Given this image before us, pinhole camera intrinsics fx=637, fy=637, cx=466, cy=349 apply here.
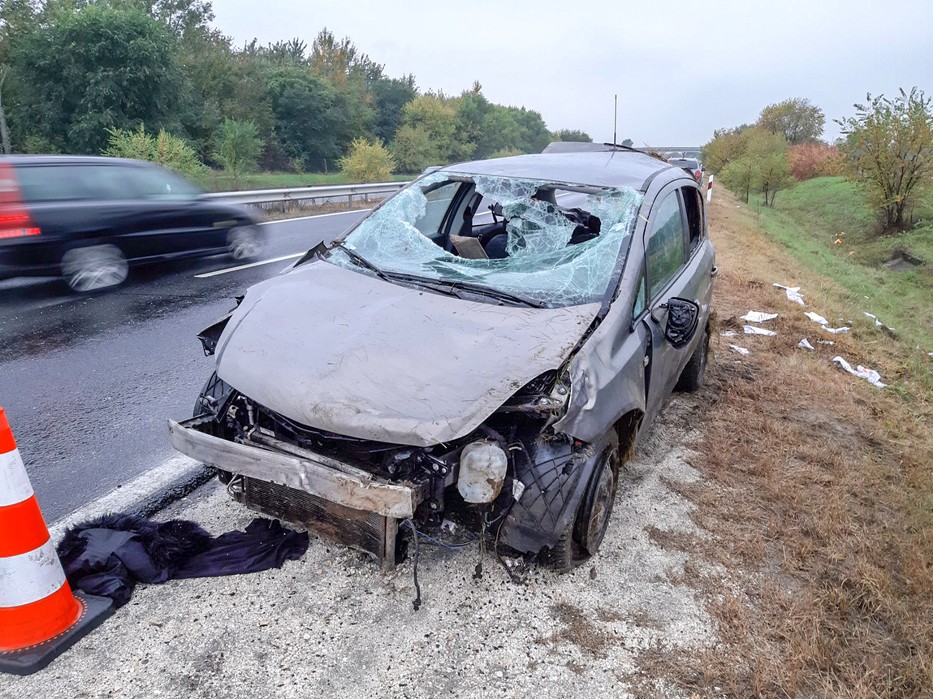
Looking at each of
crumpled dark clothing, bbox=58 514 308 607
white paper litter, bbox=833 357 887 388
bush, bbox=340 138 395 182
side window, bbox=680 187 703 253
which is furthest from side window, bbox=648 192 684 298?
bush, bbox=340 138 395 182

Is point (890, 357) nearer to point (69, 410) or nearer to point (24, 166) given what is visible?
point (69, 410)

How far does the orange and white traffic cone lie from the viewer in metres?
2.21

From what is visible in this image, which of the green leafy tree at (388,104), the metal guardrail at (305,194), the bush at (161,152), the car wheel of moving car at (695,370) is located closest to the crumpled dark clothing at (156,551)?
the car wheel of moving car at (695,370)

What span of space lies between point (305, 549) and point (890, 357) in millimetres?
8282

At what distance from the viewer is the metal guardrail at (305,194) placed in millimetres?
14914

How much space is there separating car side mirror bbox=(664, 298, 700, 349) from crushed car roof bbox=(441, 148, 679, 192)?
2.70ft

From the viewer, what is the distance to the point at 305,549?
9.39 ft

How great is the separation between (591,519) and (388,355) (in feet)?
3.70

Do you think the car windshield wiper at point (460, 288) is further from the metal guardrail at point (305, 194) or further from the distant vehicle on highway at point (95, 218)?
the metal guardrail at point (305, 194)

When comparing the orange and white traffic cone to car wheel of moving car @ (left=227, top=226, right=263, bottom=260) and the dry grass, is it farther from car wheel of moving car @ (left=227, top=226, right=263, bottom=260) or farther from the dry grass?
car wheel of moving car @ (left=227, top=226, right=263, bottom=260)

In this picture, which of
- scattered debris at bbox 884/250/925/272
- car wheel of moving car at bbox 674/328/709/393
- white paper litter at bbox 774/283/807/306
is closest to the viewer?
car wheel of moving car at bbox 674/328/709/393

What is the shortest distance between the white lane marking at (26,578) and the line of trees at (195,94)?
108 feet

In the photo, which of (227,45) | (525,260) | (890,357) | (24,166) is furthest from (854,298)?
(227,45)

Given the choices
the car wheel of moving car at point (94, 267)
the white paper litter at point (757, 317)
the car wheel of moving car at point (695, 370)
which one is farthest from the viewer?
the white paper litter at point (757, 317)
